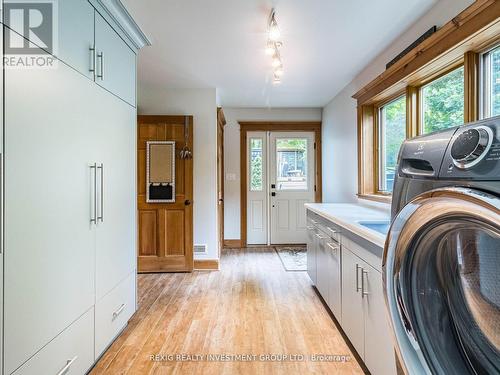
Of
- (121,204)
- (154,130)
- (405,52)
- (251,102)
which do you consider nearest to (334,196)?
(251,102)

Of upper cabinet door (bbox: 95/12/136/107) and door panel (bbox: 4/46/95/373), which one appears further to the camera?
upper cabinet door (bbox: 95/12/136/107)

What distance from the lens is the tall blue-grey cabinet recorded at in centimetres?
116

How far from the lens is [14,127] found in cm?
114

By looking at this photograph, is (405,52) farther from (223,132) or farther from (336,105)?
(223,132)

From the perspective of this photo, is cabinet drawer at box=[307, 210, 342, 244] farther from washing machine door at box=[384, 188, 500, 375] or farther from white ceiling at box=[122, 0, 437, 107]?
white ceiling at box=[122, 0, 437, 107]

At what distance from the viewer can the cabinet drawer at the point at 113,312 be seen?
183cm

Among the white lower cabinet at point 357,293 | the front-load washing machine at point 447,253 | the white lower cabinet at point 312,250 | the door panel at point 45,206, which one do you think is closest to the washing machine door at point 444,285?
the front-load washing machine at point 447,253

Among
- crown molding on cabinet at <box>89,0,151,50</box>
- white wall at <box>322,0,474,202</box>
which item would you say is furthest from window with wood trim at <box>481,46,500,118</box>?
crown molding on cabinet at <box>89,0,151,50</box>

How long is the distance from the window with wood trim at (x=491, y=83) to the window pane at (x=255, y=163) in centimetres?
367

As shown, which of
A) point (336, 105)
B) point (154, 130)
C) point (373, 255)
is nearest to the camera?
point (373, 255)

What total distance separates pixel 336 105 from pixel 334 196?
136 centimetres

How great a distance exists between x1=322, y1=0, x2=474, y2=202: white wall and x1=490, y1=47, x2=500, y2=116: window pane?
1.16ft

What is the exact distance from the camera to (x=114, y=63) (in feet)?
6.59
